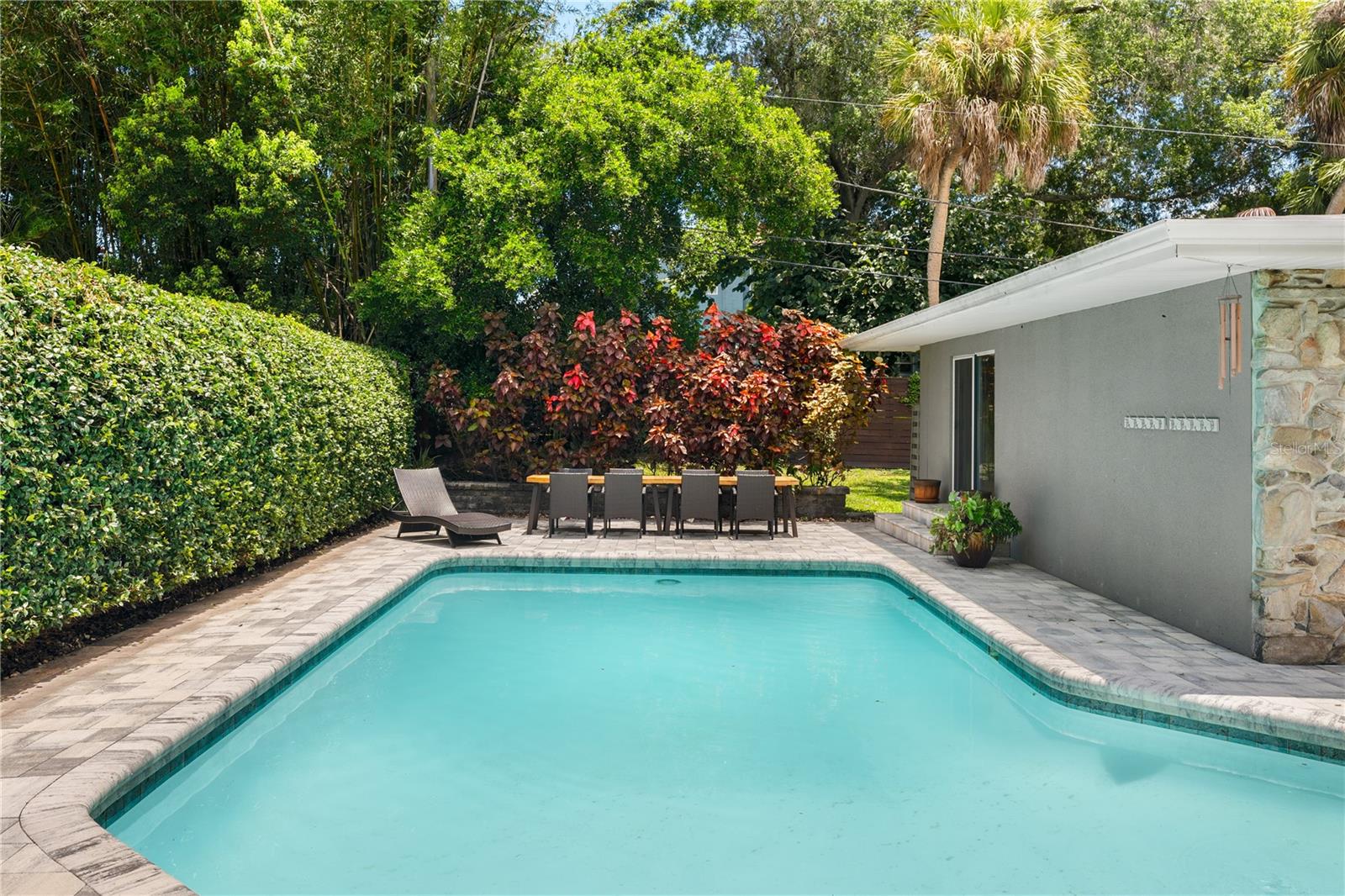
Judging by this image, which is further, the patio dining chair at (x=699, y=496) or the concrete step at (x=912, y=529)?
the patio dining chair at (x=699, y=496)

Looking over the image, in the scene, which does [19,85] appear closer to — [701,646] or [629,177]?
[629,177]

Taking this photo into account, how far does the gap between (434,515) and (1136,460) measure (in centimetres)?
779

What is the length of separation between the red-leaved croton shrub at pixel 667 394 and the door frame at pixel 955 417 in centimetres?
141

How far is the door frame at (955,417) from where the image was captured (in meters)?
12.0

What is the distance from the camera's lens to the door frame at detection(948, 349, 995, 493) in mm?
12016

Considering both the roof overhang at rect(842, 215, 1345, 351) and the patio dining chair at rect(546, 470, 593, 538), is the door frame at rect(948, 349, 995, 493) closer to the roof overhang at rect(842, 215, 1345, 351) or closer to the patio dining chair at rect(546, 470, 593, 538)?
the roof overhang at rect(842, 215, 1345, 351)

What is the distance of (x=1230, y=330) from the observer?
6102mm


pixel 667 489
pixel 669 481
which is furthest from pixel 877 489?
pixel 669 481

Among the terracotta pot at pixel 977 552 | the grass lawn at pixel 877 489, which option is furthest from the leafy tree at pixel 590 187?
the terracotta pot at pixel 977 552

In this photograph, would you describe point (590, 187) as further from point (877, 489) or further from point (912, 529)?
point (877, 489)

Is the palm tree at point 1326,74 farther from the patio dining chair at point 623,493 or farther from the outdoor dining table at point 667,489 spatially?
the patio dining chair at point 623,493

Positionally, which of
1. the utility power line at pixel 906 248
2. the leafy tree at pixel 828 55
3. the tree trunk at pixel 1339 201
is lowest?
the tree trunk at pixel 1339 201

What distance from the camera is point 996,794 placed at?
15.5 feet

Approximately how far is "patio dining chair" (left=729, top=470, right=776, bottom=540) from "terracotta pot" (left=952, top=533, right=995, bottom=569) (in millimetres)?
2866
